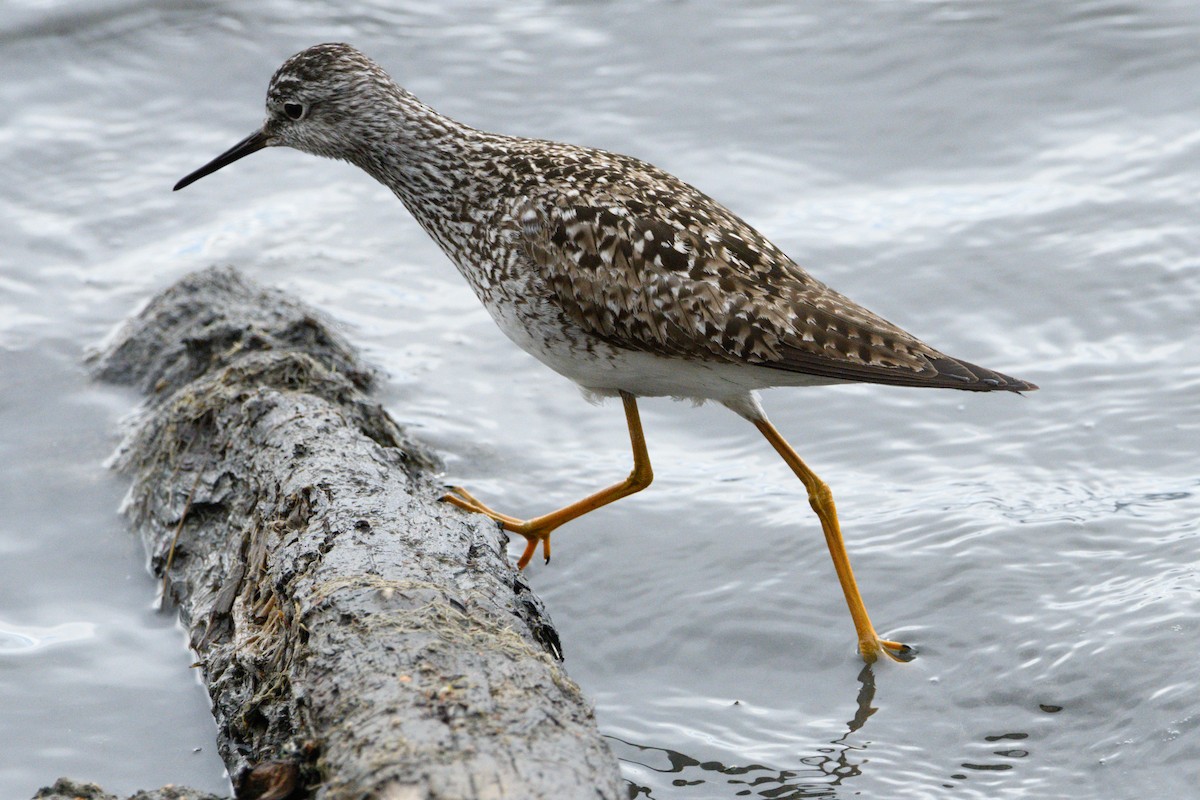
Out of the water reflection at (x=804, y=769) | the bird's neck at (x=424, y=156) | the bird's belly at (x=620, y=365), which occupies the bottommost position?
the water reflection at (x=804, y=769)

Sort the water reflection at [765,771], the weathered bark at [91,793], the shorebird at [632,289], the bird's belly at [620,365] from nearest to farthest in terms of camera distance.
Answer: the weathered bark at [91,793]
the water reflection at [765,771]
the shorebird at [632,289]
the bird's belly at [620,365]

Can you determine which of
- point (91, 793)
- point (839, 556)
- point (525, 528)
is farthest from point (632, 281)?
point (91, 793)

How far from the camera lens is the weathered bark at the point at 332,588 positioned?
3520 mm

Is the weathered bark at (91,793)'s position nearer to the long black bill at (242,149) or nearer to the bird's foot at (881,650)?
the bird's foot at (881,650)

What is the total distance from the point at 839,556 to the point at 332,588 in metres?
2.91

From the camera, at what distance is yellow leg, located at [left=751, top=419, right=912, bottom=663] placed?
5980 mm

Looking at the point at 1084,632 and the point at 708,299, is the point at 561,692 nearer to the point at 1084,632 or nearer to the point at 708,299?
the point at 708,299

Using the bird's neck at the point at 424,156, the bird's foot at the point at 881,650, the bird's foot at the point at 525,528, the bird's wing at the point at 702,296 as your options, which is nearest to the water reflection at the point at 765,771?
the bird's foot at the point at 881,650

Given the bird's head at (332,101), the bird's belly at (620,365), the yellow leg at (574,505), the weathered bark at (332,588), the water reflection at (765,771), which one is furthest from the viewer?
the bird's head at (332,101)

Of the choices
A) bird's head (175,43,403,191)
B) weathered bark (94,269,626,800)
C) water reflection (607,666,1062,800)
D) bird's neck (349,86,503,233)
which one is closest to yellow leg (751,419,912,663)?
water reflection (607,666,1062,800)

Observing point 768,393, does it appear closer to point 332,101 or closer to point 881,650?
point 881,650

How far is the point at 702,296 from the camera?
18.6 ft

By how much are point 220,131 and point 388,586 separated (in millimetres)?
8178

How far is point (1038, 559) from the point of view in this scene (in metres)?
6.48
